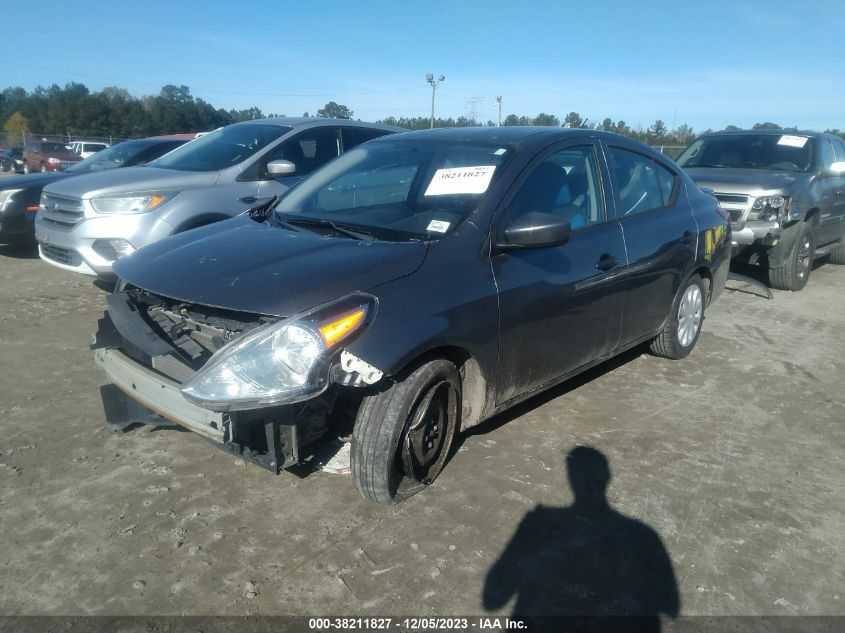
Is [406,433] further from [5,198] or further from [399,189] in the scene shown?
[5,198]

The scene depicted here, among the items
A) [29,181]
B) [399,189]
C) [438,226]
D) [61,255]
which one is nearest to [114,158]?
[29,181]

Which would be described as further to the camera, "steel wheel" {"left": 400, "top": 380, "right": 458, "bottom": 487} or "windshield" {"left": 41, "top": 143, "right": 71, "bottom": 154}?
"windshield" {"left": 41, "top": 143, "right": 71, "bottom": 154}

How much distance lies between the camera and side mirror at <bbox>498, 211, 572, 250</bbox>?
9.98 ft

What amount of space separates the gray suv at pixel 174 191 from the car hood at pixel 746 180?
14.5 feet

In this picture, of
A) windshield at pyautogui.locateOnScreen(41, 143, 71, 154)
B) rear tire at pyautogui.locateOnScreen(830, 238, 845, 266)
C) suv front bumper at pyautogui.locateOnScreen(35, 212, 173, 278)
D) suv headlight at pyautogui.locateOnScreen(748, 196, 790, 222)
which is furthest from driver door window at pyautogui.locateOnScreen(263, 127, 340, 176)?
windshield at pyautogui.locateOnScreen(41, 143, 71, 154)

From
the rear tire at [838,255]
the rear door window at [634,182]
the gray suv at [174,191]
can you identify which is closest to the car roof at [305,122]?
the gray suv at [174,191]

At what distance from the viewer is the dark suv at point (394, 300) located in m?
2.56

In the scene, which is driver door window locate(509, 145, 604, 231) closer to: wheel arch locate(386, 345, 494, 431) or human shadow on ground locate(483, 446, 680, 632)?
wheel arch locate(386, 345, 494, 431)

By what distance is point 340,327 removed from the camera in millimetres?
2535

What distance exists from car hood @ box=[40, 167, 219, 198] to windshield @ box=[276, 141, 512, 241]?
2.24 meters

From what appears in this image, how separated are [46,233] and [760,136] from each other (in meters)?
8.49

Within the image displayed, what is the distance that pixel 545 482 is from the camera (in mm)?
3246

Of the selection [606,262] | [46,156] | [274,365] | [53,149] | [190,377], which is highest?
[606,262]

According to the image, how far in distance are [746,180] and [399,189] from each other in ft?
17.6
